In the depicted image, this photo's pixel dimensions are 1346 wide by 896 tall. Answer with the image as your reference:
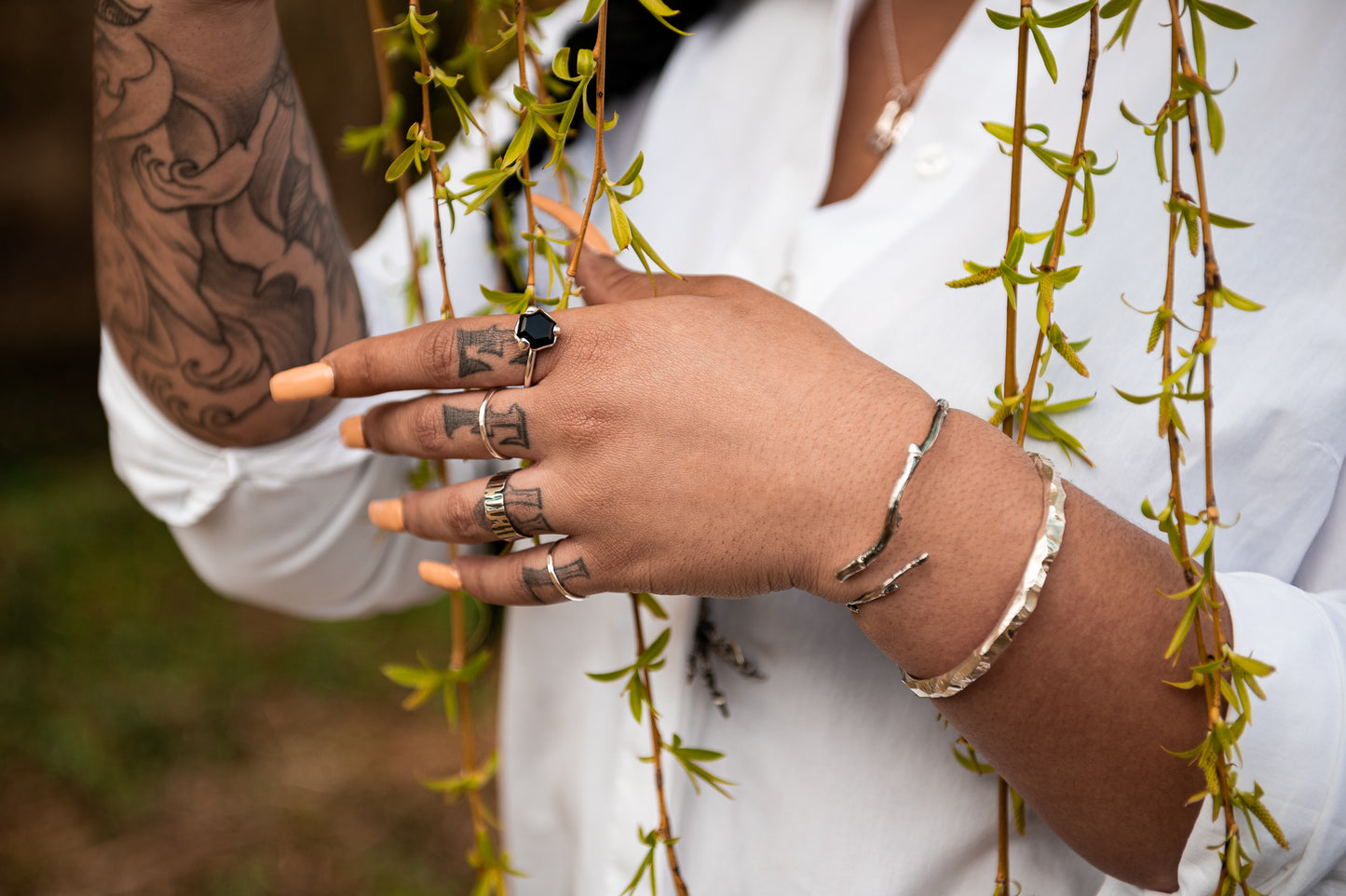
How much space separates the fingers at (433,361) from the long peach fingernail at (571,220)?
13cm

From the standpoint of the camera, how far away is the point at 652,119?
131cm

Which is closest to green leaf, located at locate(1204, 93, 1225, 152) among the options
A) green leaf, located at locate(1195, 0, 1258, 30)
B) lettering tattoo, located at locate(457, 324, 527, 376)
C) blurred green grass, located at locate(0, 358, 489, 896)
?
green leaf, located at locate(1195, 0, 1258, 30)

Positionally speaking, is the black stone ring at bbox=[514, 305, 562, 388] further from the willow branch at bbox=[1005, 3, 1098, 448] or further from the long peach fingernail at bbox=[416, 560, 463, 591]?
the willow branch at bbox=[1005, 3, 1098, 448]

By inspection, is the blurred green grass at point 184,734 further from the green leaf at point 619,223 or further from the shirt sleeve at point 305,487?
the green leaf at point 619,223

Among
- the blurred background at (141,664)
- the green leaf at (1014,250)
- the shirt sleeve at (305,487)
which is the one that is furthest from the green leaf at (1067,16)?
the blurred background at (141,664)

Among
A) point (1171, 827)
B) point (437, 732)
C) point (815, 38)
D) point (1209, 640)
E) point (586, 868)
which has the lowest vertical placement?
point (437, 732)

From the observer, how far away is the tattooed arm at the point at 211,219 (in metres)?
0.87

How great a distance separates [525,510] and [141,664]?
2.95 m

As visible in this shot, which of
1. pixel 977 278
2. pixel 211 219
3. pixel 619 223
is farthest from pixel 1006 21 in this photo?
pixel 211 219

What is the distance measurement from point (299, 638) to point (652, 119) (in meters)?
2.70

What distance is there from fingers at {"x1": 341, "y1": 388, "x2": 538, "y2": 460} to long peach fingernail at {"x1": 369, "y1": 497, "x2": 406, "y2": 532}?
0.06 meters

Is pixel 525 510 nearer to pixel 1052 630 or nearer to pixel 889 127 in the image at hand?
pixel 1052 630

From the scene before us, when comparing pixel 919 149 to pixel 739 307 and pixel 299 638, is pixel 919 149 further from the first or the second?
pixel 299 638

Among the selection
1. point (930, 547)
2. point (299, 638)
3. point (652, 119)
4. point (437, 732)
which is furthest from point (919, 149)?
point (299, 638)
